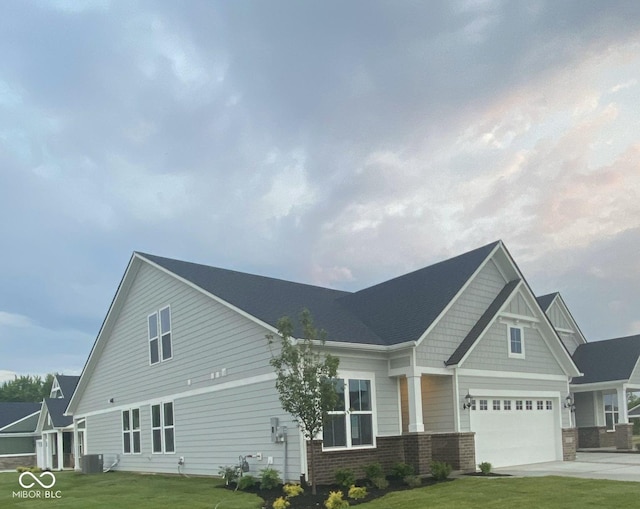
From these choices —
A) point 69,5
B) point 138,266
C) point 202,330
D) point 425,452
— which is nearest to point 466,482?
point 425,452

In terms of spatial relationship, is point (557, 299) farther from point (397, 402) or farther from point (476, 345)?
point (397, 402)

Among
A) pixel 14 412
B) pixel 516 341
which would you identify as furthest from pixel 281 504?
pixel 14 412

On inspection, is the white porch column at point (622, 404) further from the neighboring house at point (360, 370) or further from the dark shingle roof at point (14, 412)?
the dark shingle roof at point (14, 412)

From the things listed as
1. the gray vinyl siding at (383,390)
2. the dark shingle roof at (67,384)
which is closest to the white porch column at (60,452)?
the dark shingle roof at (67,384)

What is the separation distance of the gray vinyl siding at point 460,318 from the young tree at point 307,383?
4057 millimetres

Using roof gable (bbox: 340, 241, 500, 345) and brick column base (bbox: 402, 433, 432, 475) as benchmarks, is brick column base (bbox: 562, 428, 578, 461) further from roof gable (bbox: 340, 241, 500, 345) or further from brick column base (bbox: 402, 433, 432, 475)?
brick column base (bbox: 402, 433, 432, 475)

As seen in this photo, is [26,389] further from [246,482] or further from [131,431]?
[246,482]

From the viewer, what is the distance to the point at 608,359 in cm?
3183

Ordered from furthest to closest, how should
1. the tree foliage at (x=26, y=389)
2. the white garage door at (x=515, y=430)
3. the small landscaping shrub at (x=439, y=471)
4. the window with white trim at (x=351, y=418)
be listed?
the tree foliage at (x=26, y=389) < the white garage door at (x=515, y=430) < the window with white trim at (x=351, y=418) < the small landscaping shrub at (x=439, y=471)

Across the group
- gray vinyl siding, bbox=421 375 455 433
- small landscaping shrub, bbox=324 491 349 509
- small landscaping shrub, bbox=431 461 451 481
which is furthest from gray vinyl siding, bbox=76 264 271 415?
gray vinyl siding, bbox=421 375 455 433

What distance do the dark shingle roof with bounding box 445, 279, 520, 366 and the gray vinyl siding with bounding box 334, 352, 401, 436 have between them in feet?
5.88

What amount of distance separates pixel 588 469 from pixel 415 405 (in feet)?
17.0

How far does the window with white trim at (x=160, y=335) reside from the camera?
23484 millimetres

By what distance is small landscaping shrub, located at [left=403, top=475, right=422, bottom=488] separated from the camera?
16266mm
